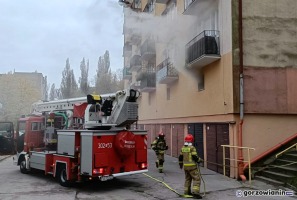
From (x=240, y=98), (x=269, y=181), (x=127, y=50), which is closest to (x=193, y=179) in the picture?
(x=269, y=181)

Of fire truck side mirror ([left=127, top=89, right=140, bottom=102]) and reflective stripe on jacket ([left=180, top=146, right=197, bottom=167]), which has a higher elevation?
fire truck side mirror ([left=127, top=89, right=140, bottom=102])

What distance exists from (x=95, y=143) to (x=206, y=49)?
667 cm

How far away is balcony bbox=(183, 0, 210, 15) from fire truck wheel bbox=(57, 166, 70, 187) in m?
9.16

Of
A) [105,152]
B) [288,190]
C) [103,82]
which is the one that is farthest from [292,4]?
[103,82]

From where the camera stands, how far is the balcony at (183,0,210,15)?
49.2ft

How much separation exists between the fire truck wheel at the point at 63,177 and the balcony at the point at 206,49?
7147 mm

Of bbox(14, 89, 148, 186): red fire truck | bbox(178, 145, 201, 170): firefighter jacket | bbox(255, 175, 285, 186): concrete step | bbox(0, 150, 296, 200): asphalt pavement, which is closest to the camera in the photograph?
bbox(178, 145, 201, 170): firefighter jacket

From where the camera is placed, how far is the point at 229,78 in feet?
41.9

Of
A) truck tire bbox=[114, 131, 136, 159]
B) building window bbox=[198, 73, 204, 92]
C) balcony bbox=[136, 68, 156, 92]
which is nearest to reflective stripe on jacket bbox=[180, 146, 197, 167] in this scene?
truck tire bbox=[114, 131, 136, 159]

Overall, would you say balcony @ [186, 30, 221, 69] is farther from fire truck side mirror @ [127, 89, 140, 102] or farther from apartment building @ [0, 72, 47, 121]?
apartment building @ [0, 72, 47, 121]

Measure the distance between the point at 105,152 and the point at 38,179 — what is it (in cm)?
412

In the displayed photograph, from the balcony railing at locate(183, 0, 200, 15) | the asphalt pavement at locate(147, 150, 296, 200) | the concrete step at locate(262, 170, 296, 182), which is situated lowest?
the asphalt pavement at locate(147, 150, 296, 200)

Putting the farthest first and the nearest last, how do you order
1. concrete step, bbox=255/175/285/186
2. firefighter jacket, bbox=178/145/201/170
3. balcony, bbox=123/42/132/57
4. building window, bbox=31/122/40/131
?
balcony, bbox=123/42/132/57 < building window, bbox=31/122/40/131 < concrete step, bbox=255/175/285/186 < firefighter jacket, bbox=178/145/201/170

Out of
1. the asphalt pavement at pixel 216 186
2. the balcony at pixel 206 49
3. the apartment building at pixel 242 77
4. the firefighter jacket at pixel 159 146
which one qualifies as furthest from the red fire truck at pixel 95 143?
the balcony at pixel 206 49
